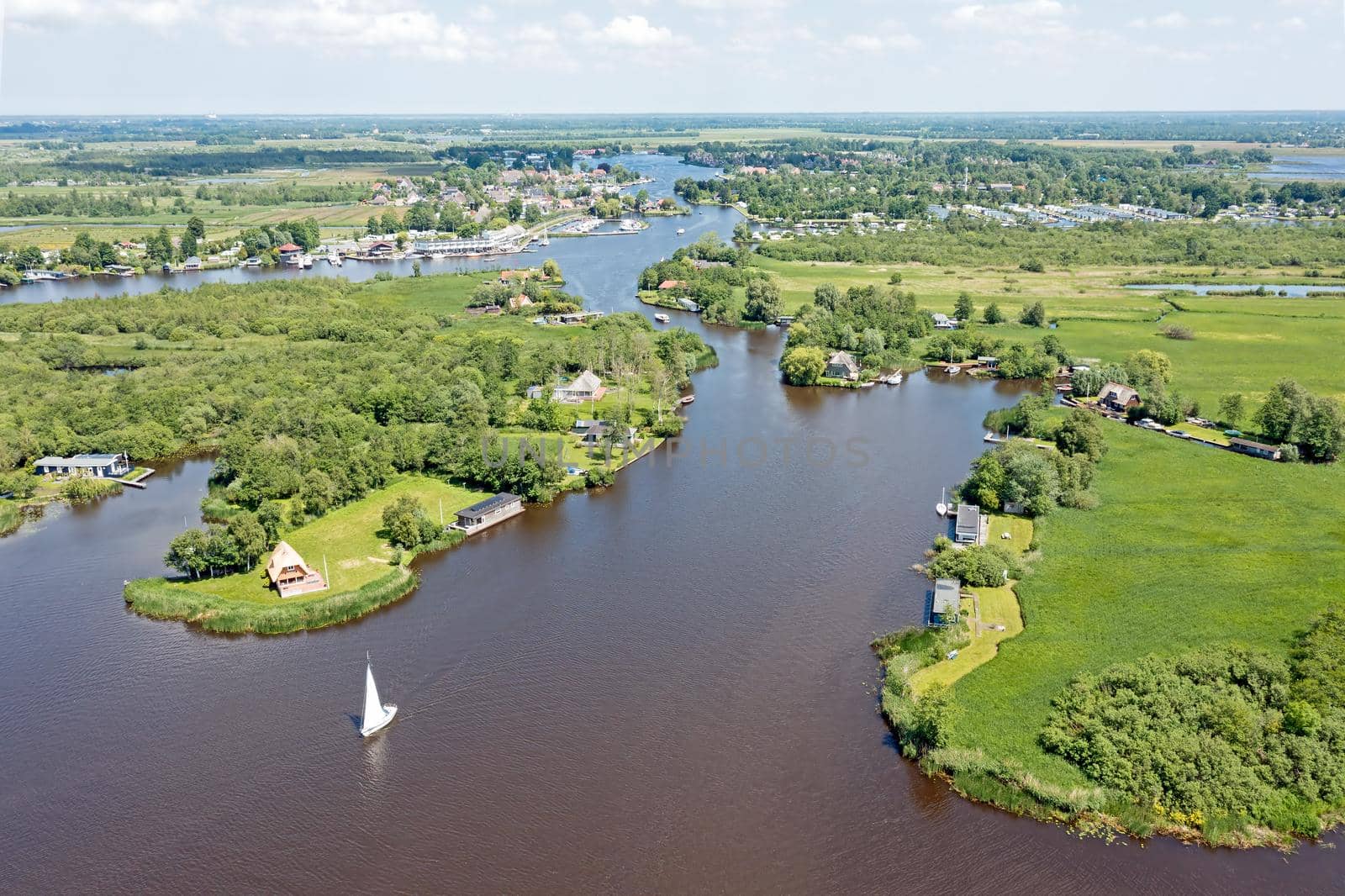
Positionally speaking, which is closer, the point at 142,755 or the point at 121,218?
the point at 142,755

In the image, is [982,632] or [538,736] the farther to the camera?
[982,632]

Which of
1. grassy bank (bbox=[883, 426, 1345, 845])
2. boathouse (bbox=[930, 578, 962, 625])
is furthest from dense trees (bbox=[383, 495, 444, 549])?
grassy bank (bbox=[883, 426, 1345, 845])

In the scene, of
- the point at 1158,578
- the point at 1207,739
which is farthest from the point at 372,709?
the point at 1158,578

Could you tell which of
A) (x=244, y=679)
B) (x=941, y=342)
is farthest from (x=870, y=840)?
(x=941, y=342)

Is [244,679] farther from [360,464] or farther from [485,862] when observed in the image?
[360,464]

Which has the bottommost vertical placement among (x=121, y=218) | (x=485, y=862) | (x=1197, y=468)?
(x=485, y=862)

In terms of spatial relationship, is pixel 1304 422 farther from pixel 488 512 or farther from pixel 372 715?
pixel 372 715

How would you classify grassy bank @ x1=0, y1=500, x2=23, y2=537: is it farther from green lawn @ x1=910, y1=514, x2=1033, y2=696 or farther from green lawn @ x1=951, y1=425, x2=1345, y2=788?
green lawn @ x1=951, y1=425, x2=1345, y2=788
